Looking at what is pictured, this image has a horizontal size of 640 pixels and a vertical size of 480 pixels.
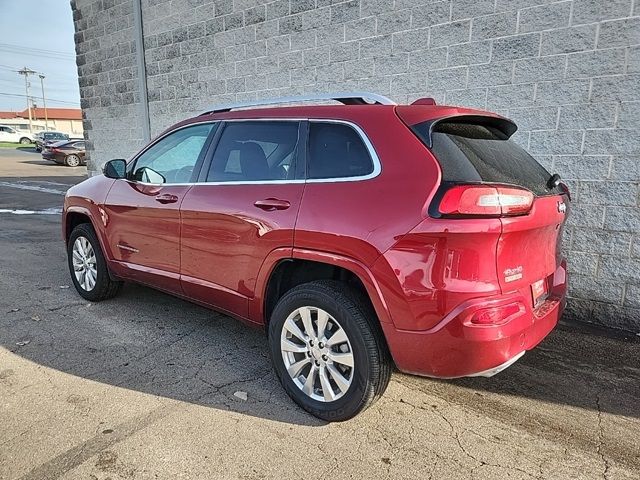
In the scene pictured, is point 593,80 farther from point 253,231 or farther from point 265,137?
point 253,231

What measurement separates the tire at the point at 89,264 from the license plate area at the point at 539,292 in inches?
147

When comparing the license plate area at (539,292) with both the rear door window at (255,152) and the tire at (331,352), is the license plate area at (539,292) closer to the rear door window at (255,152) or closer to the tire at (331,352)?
the tire at (331,352)

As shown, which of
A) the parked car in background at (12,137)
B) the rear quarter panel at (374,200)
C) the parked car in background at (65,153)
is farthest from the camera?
the parked car in background at (12,137)

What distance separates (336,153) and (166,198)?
5.23 ft

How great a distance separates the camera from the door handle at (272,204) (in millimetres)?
2930

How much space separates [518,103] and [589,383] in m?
2.63

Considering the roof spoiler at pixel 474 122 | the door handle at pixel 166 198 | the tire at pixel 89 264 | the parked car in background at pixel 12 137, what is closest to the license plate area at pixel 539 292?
the roof spoiler at pixel 474 122

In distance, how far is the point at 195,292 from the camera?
12.0ft

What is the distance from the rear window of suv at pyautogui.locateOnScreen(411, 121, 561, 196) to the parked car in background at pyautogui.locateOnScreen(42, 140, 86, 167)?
27707mm

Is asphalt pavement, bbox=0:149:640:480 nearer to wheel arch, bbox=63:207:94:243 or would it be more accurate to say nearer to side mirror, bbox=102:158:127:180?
wheel arch, bbox=63:207:94:243

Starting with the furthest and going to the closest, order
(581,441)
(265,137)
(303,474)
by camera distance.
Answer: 1. (265,137)
2. (581,441)
3. (303,474)

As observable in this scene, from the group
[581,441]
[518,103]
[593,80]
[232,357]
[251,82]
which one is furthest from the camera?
[251,82]

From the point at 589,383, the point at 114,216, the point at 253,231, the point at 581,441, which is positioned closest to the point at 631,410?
the point at 589,383

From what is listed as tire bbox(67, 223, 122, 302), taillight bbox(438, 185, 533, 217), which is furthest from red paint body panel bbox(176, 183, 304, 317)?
tire bbox(67, 223, 122, 302)
